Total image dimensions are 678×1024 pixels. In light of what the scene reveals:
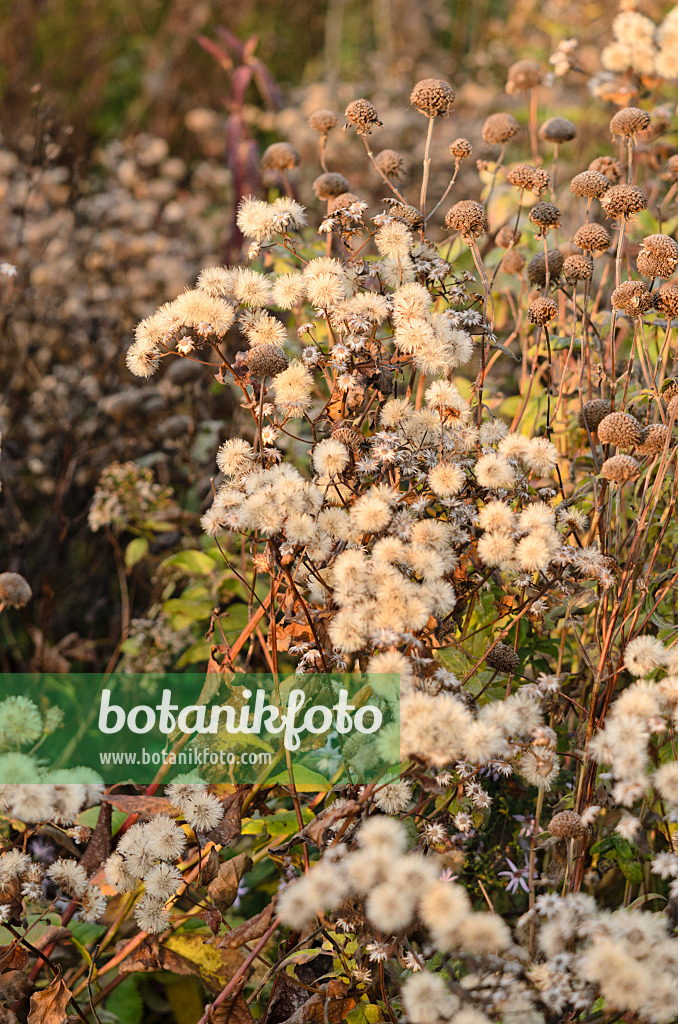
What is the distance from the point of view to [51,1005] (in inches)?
48.7

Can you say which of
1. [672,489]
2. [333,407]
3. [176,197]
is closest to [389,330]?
[333,407]

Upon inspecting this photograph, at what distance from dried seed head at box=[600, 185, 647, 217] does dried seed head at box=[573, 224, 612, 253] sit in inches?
1.8

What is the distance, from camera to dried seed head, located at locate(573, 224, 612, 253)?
1.44 meters

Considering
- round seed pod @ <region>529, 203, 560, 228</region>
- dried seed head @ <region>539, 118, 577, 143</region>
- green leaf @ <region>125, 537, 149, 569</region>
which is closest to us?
round seed pod @ <region>529, 203, 560, 228</region>

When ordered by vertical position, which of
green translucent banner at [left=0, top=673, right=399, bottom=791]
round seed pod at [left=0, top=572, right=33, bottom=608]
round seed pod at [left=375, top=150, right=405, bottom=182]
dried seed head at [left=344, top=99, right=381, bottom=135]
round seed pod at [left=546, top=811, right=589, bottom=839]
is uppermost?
round seed pod at [left=375, top=150, right=405, bottom=182]

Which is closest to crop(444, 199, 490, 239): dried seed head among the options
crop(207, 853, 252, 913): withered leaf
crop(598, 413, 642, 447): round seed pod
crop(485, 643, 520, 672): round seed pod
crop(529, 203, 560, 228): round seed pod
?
crop(529, 203, 560, 228): round seed pod

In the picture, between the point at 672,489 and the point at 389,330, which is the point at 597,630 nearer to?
the point at 672,489

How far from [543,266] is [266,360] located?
63 cm

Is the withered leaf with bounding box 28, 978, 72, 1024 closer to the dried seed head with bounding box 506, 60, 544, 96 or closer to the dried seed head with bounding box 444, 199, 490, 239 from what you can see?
the dried seed head with bounding box 444, 199, 490, 239

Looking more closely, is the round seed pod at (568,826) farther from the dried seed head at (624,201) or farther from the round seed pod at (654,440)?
the dried seed head at (624,201)

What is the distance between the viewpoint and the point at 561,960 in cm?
93

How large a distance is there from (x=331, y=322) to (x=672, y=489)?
59cm

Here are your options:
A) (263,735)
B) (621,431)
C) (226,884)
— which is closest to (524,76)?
(621,431)

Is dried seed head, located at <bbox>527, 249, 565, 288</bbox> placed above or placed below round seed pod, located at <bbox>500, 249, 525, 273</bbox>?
below
